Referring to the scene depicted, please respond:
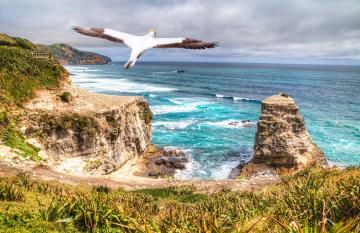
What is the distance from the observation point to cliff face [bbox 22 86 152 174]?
29031 millimetres

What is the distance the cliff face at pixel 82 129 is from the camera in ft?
95.2

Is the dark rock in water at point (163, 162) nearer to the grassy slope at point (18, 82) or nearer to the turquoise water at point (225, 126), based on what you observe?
the turquoise water at point (225, 126)

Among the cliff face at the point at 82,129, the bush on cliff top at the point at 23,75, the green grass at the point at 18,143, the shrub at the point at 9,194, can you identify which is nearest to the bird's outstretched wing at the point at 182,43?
the shrub at the point at 9,194

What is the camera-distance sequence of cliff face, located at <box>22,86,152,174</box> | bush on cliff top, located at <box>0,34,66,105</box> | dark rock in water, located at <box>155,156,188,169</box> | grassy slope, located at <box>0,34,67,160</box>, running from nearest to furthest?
grassy slope, located at <box>0,34,67,160</box>
cliff face, located at <box>22,86,152,174</box>
bush on cliff top, located at <box>0,34,66,105</box>
dark rock in water, located at <box>155,156,188,169</box>

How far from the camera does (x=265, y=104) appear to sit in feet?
112

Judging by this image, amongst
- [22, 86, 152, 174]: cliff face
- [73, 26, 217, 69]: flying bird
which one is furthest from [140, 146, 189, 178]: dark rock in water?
[73, 26, 217, 69]: flying bird

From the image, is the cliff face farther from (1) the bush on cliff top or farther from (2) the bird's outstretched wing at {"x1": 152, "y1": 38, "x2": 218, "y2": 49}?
(2) the bird's outstretched wing at {"x1": 152, "y1": 38, "x2": 218, "y2": 49}

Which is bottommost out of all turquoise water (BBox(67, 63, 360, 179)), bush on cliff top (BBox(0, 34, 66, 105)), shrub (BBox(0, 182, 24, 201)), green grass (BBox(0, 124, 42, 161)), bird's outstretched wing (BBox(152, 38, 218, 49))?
turquoise water (BBox(67, 63, 360, 179))

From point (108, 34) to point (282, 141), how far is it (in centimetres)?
2813

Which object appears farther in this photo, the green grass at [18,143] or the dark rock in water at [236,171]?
the dark rock in water at [236,171]

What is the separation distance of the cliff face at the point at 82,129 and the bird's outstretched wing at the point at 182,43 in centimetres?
2329

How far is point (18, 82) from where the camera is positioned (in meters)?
32.8

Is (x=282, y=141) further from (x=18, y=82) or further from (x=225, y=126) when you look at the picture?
(x=18, y=82)

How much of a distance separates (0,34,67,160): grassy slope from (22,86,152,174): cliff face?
92 cm
